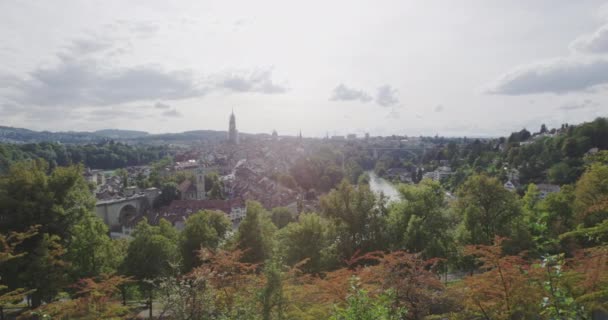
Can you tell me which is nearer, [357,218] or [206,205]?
[357,218]

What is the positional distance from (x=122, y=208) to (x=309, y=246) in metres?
46.8

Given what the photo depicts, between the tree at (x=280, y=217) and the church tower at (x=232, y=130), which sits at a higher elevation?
the church tower at (x=232, y=130)

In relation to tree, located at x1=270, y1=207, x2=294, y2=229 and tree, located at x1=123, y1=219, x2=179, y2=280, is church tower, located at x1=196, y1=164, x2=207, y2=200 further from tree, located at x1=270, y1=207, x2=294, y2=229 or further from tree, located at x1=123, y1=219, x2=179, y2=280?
tree, located at x1=123, y1=219, x2=179, y2=280

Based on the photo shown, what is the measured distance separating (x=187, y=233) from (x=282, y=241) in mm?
4459

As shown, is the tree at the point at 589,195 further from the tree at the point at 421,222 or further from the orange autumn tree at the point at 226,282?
the orange autumn tree at the point at 226,282

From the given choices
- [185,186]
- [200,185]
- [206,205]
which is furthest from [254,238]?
[185,186]

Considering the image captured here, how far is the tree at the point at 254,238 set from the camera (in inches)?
704

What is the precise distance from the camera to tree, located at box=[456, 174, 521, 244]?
2014 centimetres

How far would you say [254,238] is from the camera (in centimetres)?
1802

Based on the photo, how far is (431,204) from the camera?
1880 centimetres

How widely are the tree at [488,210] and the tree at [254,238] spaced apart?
32.8 feet

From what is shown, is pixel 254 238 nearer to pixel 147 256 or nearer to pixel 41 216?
pixel 147 256

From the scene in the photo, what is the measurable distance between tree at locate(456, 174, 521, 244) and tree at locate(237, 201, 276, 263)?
32.8ft

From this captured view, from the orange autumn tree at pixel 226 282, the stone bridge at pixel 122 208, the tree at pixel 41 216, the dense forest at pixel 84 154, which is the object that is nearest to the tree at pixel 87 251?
the tree at pixel 41 216
